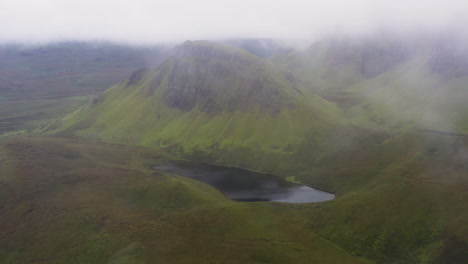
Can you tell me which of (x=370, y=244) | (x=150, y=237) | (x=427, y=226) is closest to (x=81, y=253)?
(x=150, y=237)

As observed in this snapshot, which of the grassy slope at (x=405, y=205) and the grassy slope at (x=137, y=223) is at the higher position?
the grassy slope at (x=405, y=205)

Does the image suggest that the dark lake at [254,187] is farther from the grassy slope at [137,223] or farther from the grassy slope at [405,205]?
the grassy slope at [405,205]

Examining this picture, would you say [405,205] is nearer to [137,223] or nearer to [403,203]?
[403,203]

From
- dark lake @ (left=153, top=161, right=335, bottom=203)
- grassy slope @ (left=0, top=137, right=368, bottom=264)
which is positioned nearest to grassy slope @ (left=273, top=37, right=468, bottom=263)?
grassy slope @ (left=0, top=137, right=368, bottom=264)

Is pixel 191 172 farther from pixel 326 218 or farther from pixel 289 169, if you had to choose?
pixel 326 218

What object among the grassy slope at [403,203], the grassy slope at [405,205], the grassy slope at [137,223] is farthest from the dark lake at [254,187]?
the grassy slope at [405,205]

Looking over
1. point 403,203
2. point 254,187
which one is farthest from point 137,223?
point 403,203

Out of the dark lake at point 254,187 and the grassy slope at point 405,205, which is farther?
the dark lake at point 254,187
